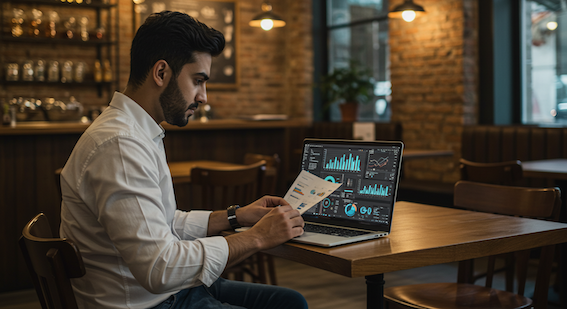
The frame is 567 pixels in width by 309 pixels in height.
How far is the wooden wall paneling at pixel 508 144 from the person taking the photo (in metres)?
4.48

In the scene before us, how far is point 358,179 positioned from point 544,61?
397cm

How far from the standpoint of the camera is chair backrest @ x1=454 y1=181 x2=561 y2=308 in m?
1.83

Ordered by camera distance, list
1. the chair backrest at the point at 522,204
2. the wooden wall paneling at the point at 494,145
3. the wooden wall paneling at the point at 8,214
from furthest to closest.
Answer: the wooden wall paneling at the point at 494,145 → the wooden wall paneling at the point at 8,214 → the chair backrest at the point at 522,204

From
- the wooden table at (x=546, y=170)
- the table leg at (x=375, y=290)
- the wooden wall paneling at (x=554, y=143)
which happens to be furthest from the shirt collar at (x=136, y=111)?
the wooden wall paneling at (x=554, y=143)

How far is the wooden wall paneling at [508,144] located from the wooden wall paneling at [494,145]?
0.04m

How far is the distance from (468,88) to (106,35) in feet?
12.9

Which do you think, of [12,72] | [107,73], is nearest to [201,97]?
[12,72]

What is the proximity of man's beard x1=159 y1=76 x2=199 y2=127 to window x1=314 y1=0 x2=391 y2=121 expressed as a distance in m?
4.96

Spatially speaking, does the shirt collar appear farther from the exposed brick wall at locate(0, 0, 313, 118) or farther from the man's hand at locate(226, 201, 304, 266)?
the exposed brick wall at locate(0, 0, 313, 118)

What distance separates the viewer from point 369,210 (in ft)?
4.83

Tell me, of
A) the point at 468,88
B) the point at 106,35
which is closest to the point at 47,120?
the point at 106,35

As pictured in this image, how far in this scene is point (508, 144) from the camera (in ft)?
14.9

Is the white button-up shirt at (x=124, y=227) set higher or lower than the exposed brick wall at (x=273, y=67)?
lower

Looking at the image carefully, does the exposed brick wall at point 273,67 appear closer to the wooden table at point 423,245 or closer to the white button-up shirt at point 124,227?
the wooden table at point 423,245
